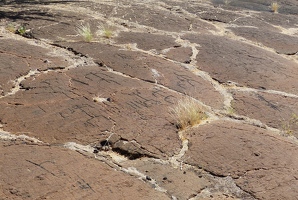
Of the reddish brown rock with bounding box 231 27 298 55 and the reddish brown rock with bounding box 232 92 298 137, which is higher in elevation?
the reddish brown rock with bounding box 231 27 298 55

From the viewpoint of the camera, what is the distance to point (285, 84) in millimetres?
3336

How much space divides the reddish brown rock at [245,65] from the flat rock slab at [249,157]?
95 cm

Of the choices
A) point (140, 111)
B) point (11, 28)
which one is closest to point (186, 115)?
point (140, 111)

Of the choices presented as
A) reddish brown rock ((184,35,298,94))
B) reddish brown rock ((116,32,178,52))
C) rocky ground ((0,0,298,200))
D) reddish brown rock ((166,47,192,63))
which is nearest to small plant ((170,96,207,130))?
rocky ground ((0,0,298,200))

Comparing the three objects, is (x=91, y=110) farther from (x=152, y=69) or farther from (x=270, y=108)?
(x=270, y=108)

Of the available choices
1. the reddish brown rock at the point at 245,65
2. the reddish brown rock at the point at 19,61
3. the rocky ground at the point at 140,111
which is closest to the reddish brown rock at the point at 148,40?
the rocky ground at the point at 140,111

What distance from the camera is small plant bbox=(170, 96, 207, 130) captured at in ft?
7.96

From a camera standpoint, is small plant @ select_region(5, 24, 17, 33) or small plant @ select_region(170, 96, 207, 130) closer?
small plant @ select_region(170, 96, 207, 130)

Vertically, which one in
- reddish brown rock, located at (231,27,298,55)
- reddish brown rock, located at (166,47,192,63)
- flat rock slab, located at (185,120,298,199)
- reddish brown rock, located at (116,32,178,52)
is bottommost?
flat rock slab, located at (185,120,298,199)

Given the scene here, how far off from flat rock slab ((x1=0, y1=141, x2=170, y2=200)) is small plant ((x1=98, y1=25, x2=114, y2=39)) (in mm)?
2257

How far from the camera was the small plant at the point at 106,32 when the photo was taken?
13.5 feet

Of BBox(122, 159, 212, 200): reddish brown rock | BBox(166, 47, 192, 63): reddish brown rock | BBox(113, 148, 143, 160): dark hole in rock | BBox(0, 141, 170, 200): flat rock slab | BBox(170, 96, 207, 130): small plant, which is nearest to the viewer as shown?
BBox(0, 141, 170, 200): flat rock slab

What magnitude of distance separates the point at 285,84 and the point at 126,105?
1.55 metres

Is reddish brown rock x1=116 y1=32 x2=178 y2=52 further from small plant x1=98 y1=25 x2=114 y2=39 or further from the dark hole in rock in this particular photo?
the dark hole in rock
